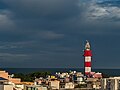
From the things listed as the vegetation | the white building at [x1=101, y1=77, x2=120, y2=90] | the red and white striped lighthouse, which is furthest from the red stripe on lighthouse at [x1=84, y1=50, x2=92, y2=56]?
the white building at [x1=101, y1=77, x2=120, y2=90]

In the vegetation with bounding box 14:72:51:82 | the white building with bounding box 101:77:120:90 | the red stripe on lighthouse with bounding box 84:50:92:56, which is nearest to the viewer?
the white building with bounding box 101:77:120:90

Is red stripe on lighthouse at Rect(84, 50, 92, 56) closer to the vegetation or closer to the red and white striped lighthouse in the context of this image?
the red and white striped lighthouse

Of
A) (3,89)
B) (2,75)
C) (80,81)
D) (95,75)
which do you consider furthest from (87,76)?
(3,89)

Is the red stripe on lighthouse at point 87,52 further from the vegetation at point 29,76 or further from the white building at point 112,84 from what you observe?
the white building at point 112,84

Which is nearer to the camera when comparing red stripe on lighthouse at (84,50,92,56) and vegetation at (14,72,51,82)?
vegetation at (14,72,51,82)

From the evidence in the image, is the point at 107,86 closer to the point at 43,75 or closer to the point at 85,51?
the point at 85,51

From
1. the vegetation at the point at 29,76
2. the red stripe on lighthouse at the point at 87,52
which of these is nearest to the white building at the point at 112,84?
the vegetation at the point at 29,76

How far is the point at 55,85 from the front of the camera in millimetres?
68250

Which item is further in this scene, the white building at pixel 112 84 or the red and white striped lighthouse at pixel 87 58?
the red and white striped lighthouse at pixel 87 58

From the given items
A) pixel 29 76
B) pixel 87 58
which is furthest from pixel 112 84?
pixel 29 76

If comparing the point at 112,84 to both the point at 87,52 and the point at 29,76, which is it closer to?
the point at 87,52

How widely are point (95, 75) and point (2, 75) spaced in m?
28.6

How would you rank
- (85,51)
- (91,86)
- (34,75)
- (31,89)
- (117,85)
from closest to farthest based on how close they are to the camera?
(31,89) < (117,85) < (91,86) < (85,51) < (34,75)

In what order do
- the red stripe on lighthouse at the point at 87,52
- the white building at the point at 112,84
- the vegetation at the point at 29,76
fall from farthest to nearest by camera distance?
the red stripe on lighthouse at the point at 87,52, the vegetation at the point at 29,76, the white building at the point at 112,84
